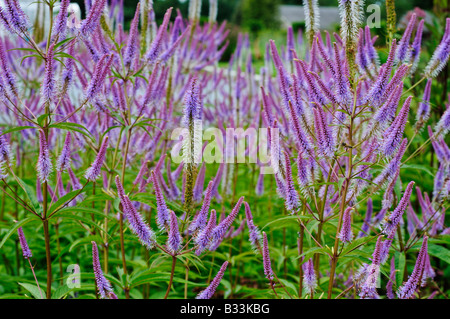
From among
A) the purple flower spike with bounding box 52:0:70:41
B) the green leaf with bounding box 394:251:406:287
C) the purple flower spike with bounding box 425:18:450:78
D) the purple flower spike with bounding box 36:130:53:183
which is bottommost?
the green leaf with bounding box 394:251:406:287

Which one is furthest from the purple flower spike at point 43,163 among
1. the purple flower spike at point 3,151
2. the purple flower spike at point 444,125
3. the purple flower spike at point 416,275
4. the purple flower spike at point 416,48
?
the purple flower spike at point 416,48

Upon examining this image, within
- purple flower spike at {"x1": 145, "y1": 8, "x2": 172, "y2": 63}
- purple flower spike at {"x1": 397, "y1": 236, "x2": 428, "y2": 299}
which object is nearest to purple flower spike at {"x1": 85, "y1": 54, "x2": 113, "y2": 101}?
purple flower spike at {"x1": 145, "y1": 8, "x2": 172, "y2": 63}

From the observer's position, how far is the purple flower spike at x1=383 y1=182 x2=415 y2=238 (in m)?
1.82

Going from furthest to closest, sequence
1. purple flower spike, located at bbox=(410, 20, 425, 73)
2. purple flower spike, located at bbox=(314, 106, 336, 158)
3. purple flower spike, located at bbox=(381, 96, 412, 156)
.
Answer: purple flower spike, located at bbox=(410, 20, 425, 73) < purple flower spike, located at bbox=(314, 106, 336, 158) < purple flower spike, located at bbox=(381, 96, 412, 156)

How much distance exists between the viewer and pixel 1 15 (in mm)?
1964

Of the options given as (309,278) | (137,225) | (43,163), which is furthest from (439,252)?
(43,163)

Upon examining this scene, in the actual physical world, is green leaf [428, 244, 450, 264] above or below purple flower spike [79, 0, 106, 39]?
below

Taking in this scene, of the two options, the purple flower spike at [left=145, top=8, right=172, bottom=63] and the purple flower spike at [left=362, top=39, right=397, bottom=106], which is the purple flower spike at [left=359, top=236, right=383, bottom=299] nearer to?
the purple flower spike at [left=362, top=39, right=397, bottom=106]

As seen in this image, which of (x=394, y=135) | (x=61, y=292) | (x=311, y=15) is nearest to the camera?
(x=394, y=135)

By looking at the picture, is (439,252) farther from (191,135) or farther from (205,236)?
(191,135)

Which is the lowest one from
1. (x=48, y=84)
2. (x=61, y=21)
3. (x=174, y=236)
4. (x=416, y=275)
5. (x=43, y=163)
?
(x=416, y=275)

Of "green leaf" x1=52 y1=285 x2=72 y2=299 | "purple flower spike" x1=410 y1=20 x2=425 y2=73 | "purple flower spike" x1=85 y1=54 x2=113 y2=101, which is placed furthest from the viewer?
"purple flower spike" x1=410 y1=20 x2=425 y2=73

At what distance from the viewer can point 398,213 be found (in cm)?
188
